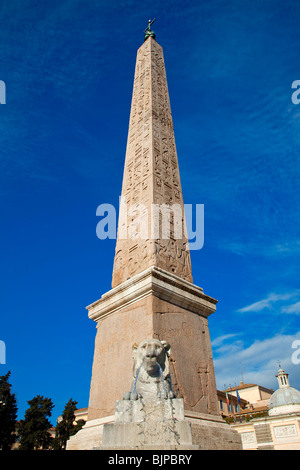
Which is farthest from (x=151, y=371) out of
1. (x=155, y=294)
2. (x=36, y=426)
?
(x=36, y=426)

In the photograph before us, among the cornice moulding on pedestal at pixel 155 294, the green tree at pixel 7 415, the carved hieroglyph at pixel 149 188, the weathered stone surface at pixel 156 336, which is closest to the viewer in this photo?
the weathered stone surface at pixel 156 336

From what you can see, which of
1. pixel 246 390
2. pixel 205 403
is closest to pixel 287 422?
pixel 205 403

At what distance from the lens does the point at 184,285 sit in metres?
5.36

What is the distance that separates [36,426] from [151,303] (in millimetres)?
23975

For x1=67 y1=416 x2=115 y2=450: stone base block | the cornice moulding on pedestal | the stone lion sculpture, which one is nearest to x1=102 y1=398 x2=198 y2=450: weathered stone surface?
the stone lion sculpture

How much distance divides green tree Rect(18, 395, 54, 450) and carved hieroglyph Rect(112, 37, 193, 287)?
22.3m

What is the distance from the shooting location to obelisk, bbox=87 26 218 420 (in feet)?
15.6

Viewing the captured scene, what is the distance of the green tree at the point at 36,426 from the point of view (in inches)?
914

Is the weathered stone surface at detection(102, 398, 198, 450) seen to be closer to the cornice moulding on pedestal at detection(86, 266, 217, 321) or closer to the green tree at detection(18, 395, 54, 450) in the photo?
the cornice moulding on pedestal at detection(86, 266, 217, 321)

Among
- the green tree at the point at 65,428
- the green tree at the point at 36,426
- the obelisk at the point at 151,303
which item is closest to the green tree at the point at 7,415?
the green tree at the point at 36,426

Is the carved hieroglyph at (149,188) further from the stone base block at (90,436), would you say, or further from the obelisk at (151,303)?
the stone base block at (90,436)

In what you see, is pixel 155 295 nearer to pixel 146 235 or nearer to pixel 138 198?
pixel 146 235

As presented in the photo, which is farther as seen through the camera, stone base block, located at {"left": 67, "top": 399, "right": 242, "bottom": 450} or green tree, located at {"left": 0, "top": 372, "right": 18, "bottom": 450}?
green tree, located at {"left": 0, "top": 372, "right": 18, "bottom": 450}

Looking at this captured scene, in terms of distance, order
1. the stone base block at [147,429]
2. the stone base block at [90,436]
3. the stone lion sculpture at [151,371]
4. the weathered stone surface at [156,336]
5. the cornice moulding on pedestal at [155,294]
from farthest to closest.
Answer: the cornice moulding on pedestal at [155,294], the weathered stone surface at [156,336], the stone base block at [90,436], the stone lion sculpture at [151,371], the stone base block at [147,429]
